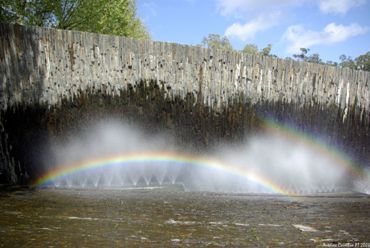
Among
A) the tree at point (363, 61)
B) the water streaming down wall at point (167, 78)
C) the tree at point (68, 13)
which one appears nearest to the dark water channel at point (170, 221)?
the water streaming down wall at point (167, 78)

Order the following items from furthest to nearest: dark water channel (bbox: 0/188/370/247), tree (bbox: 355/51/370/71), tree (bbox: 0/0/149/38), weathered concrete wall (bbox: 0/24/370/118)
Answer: tree (bbox: 355/51/370/71)
tree (bbox: 0/0/149/38)
weathered concrete wall (bbox: 0/24/370/118)
dark water channel (bbox: 0/188/370/247)

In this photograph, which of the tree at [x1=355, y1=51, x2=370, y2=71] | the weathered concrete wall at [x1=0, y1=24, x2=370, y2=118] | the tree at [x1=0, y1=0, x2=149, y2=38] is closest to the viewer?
the weathered concrete wall at [x1=0, y1=24, x2=370, y2=118]

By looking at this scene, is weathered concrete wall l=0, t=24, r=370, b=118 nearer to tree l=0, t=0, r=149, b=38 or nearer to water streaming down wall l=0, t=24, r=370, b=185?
water streaming down wall l=0, t=24, r=370, b=185

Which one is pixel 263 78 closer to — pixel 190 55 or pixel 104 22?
pixel 190 55

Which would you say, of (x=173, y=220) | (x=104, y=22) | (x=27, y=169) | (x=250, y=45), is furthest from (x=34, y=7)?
(x=250, y=45)

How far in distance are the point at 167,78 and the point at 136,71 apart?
65 cm

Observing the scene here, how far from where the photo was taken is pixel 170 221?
14.9 feet

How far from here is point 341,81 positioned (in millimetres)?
10266

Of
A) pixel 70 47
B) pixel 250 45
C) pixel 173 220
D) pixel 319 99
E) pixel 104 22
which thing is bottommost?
pixel 173 220

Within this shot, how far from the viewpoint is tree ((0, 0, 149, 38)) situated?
14078 mm

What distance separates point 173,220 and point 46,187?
3.35 metres

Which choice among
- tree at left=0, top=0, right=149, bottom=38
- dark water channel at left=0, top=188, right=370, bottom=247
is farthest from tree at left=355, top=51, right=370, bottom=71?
dark water channel at left=0, top=188, right=370, bottom=247

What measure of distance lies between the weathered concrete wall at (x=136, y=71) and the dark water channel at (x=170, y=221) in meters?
2.09

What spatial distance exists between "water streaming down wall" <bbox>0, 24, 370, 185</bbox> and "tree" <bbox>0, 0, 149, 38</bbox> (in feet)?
25.0
